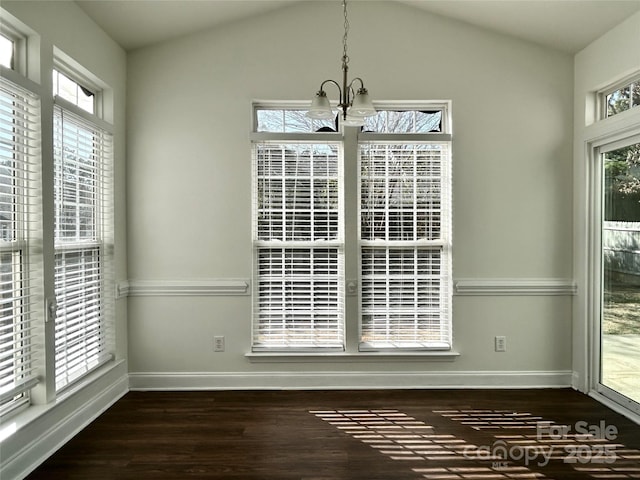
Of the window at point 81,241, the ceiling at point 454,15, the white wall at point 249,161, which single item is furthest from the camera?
the white wall at point 249,161

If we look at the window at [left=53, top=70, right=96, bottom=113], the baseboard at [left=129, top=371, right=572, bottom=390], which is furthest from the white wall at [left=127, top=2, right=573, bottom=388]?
the window at [left=53, top=70, right=96, bottom=113]

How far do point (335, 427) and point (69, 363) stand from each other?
1772mm

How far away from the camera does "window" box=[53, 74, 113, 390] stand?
2539 mm

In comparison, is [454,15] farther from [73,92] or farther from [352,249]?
[73,92]

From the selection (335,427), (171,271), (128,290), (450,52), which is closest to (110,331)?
(128,290)

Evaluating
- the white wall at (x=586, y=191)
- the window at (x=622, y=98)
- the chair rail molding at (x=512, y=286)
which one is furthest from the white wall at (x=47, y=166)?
the window at (x=622, y=98)

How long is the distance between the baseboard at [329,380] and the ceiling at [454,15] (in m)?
2.67

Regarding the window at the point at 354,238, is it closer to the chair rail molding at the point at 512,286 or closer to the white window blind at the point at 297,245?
the white window blind at the point at 297,245

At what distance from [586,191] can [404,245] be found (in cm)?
146

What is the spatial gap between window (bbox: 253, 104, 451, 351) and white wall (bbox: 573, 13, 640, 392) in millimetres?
1020

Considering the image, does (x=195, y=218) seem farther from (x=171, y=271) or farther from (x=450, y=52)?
(x=450, y=52)

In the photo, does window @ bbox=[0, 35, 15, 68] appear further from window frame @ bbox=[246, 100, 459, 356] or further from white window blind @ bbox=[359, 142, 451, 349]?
white window blind @ bbox=[359, 142, 451, 349]

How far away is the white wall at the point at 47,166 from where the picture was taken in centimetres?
215

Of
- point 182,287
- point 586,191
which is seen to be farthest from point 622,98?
point 182,287
